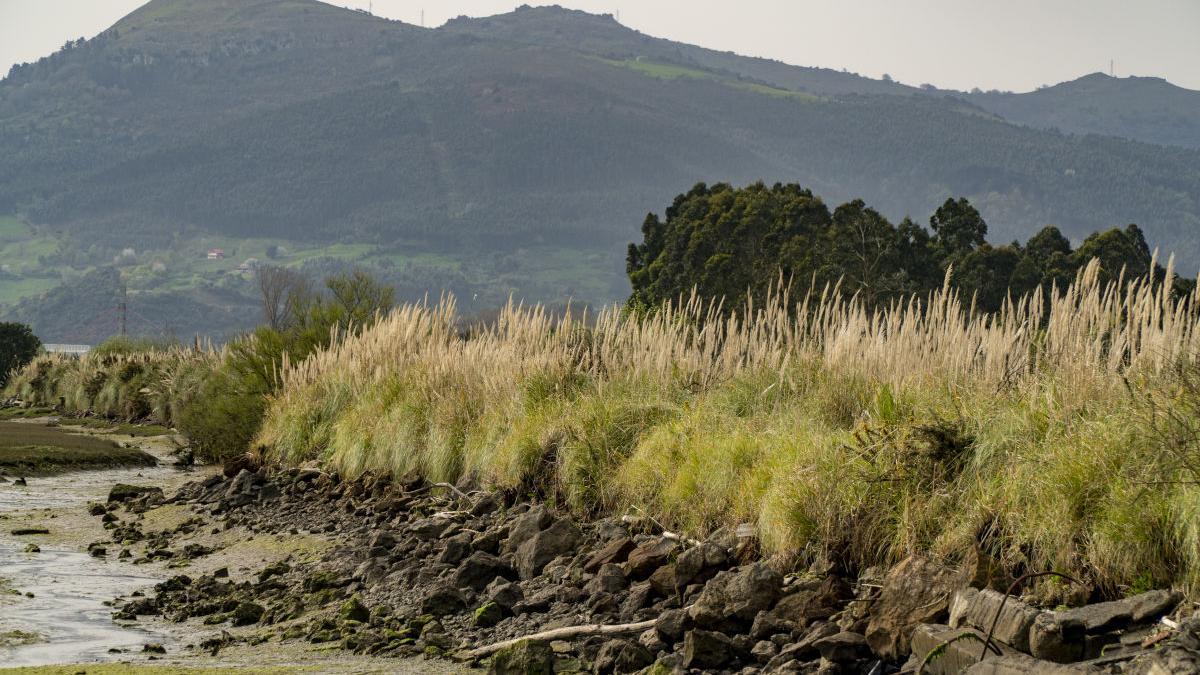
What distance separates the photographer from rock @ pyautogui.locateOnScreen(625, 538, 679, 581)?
8.54 meters

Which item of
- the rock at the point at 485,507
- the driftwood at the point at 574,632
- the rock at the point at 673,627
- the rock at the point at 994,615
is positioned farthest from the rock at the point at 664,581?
the rock at the point at 485,507

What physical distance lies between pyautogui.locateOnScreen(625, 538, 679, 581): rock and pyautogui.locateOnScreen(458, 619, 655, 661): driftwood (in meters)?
0.84

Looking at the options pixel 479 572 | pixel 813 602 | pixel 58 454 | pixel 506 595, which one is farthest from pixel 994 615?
pixel 58 454

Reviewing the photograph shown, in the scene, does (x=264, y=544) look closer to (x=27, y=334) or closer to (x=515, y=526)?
(x=515, y=526)

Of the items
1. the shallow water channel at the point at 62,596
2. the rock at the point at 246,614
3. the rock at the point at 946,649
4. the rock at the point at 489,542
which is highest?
the rock at the point at 946,649

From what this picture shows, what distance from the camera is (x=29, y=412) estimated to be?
39.1 meters

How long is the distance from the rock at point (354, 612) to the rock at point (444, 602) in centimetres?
42

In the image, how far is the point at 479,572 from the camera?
9414 mm

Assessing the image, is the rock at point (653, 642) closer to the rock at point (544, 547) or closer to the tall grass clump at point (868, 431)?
the tall grass clump at point (868, 431)

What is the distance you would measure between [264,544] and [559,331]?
14.1ft

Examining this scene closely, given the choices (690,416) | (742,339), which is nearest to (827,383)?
(690,416)

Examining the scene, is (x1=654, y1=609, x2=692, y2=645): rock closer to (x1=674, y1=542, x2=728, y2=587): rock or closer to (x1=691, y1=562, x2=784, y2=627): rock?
(x1=691, y1=562, x2=784, y2=627): rock

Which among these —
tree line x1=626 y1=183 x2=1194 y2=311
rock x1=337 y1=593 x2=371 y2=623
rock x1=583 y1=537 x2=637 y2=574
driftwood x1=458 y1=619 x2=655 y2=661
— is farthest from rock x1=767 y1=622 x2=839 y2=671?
tree line x1=626 y1=183 x2=1194 y2=311

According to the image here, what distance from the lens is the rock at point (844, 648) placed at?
6.42m
